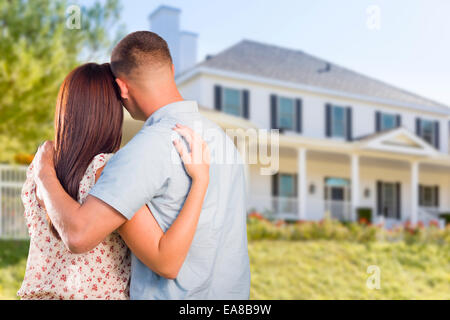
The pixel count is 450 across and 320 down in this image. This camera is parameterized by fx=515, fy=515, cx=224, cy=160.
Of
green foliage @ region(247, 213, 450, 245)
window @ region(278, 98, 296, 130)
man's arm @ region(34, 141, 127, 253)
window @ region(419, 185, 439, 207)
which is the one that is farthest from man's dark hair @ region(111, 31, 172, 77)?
window @ region(419, 185, 439, 207)

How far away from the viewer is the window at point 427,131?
22312mm

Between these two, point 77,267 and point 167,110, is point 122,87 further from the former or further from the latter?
point 77,267

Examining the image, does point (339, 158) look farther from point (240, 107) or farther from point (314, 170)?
point (240, 107)

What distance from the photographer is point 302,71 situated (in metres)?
20.2

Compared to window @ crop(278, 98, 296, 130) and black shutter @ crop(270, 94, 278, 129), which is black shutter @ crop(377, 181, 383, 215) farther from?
black shutter @ crop(270, 94, 278, 129)

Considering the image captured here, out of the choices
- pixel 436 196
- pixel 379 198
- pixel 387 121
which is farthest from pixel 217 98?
pixel 436 196

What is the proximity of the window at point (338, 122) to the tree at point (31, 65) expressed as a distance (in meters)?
10.2

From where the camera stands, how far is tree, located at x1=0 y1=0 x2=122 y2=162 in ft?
35.9

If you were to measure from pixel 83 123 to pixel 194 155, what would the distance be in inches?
15.0

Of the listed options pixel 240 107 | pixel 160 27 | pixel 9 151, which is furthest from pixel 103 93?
pixel 160 27

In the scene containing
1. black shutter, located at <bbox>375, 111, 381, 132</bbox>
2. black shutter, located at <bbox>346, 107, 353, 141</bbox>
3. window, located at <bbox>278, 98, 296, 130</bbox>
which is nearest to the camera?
window, located at <bbox>278, 98, 296, 130</bbox>

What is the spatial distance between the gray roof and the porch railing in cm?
802

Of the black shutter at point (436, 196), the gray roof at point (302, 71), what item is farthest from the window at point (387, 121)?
the black shutter at point (436, 196)
